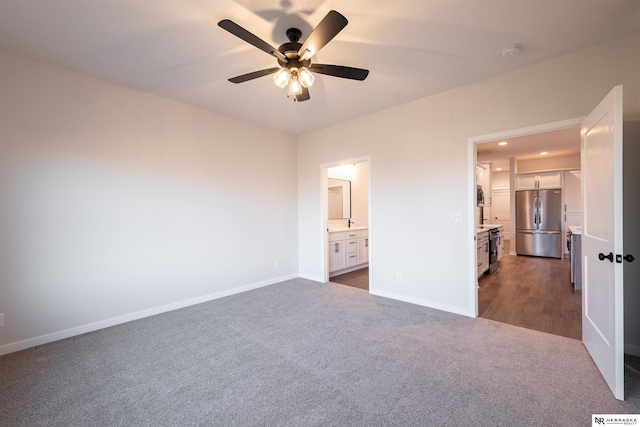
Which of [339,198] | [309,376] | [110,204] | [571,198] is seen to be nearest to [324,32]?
[309,376]

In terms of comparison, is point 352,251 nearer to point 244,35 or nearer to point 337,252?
point 337,252

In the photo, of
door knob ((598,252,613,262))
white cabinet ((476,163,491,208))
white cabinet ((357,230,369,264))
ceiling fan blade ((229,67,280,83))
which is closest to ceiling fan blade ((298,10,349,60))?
ceiling fan blade ((229,67,280,83))

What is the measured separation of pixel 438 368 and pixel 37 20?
4.10 metres

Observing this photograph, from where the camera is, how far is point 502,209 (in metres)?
9.22

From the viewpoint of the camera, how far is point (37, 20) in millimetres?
2076

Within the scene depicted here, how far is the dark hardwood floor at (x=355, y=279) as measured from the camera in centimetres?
470

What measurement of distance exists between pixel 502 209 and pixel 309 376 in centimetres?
958

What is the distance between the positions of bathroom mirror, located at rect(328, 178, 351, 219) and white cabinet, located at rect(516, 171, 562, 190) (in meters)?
4.85

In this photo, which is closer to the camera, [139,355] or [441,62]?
[139,355]

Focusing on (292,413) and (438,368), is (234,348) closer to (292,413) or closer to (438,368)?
(292,413)

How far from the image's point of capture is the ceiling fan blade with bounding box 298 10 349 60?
1.57m

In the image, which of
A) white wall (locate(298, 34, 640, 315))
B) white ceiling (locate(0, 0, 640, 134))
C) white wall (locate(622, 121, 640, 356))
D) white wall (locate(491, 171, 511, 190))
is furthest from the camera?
white wall (locate(491, 171, 511, 190))

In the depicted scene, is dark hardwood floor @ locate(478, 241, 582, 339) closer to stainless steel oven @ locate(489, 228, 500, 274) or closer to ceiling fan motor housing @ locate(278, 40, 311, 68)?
stainless steel oven @ locate(489, 228, 500, 274)

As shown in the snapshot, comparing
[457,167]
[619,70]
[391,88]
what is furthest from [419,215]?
[619,70]
